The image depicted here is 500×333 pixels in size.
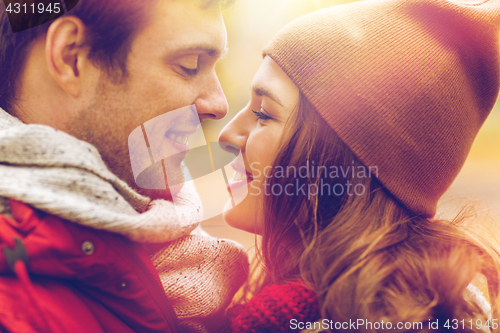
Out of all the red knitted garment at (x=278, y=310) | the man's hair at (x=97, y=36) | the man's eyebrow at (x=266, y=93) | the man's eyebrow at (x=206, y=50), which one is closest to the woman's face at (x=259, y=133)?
the man's eyebrow at (x=266, y=93)

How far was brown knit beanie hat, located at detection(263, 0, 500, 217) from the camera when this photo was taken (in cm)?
81

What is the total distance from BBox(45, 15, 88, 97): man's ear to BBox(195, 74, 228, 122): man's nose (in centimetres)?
33

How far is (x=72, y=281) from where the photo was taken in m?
0.61

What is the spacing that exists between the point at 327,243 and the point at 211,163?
503mm

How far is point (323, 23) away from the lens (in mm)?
883

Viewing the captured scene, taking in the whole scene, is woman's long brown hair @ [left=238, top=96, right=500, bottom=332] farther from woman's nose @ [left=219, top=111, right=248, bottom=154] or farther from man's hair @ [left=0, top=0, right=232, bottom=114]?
man's hair @ [left=0, top=0, right=232, bottom=114]

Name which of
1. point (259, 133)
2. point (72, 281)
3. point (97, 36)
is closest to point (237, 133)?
point (259, 133)

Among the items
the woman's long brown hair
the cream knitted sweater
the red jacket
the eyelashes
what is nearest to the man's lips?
the woman's long brown hair

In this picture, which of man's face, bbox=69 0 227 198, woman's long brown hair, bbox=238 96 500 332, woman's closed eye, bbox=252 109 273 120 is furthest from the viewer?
woman's closed eye, bbox=252 109 273 120

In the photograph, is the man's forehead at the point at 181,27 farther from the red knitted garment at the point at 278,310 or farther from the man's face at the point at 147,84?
the red knitted garment at the point at 278,310

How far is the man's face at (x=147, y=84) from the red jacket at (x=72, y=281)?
0.98ft

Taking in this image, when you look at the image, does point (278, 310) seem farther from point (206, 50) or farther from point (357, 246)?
point (206, 50)

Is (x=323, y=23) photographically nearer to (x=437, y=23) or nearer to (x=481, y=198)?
(x=437, y=23)

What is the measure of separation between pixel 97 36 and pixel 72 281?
629mm
